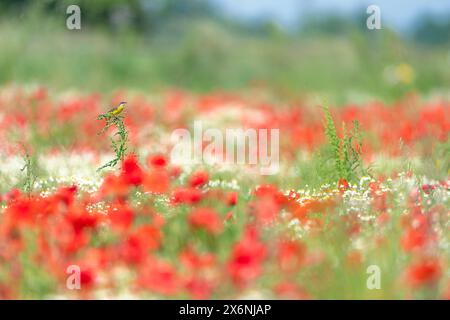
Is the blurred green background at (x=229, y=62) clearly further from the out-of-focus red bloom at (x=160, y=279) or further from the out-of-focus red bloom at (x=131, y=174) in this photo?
the out-of-focus red bloom at (x=160, y=279)

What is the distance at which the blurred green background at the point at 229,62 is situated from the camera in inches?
347

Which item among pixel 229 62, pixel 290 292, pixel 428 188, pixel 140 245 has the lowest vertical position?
pixel 290 292

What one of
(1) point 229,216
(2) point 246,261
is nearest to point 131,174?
(1) point 229,216

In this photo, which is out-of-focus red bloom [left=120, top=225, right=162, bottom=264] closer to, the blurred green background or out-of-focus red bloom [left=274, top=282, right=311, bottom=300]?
out-of-focus red bloom [left=274, top=282, right=311, bottom=300]

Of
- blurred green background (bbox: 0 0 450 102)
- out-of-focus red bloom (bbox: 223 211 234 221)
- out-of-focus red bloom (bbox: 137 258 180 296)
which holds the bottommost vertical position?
out-of-focus red bloom (bbox: 137 258 180 296)

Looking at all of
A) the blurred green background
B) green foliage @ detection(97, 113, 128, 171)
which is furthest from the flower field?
the blurred green background

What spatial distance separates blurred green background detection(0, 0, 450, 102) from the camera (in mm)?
8812

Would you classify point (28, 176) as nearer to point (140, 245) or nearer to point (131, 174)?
point (131, 174)

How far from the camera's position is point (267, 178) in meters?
3.86

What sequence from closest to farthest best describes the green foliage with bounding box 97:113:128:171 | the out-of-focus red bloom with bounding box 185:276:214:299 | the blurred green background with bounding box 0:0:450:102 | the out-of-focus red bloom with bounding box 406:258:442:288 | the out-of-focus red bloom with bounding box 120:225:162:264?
the out-of-focus red bloom with bounding box 406:258:442:288
the out-of-focus red bloom with bounding box 185:276:214:299
the out-of-focus red bloom with bounding box 120:225:162:264
the green foliage with bounding box 97:113:128:171
the blurred green background with bounding box 0:0:450:102

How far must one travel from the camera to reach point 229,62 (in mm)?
14305

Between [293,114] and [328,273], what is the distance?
14.6 ft
